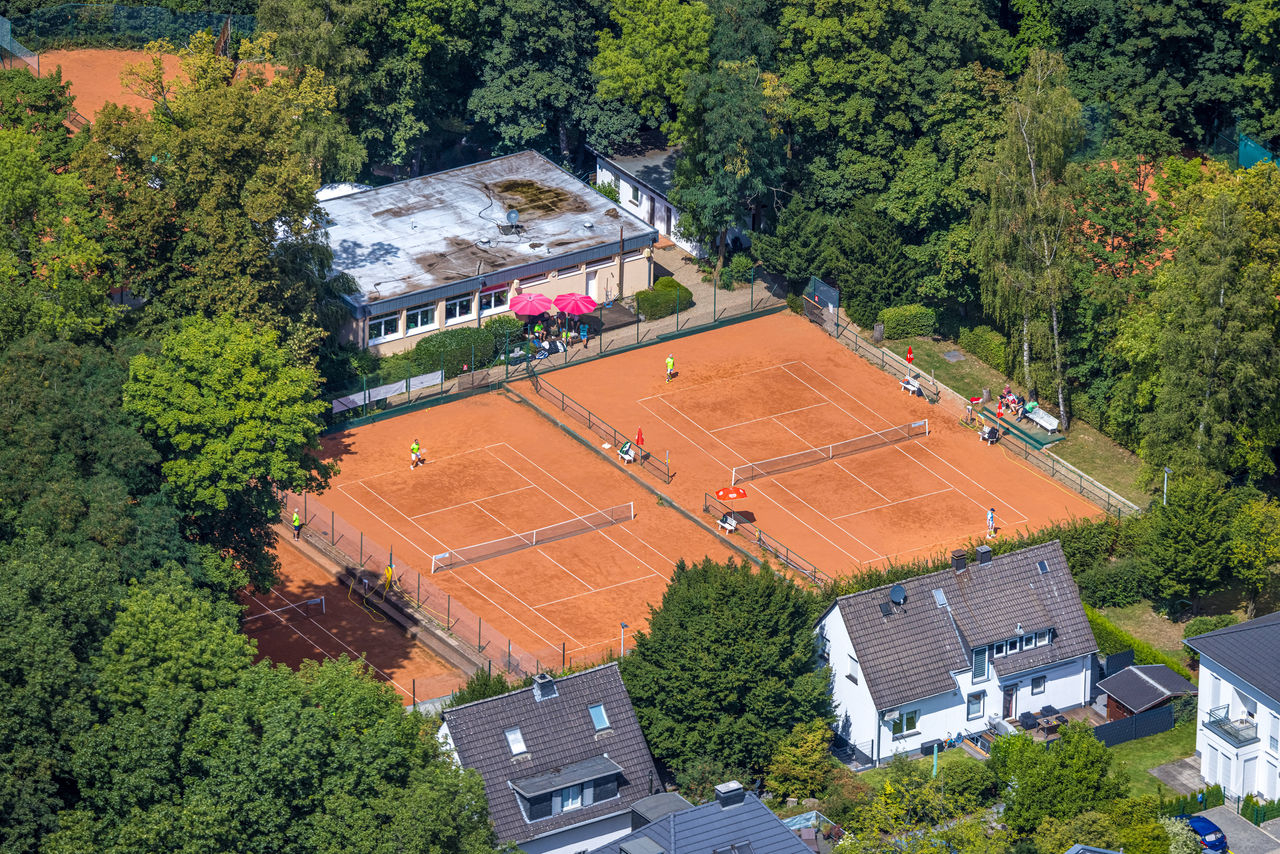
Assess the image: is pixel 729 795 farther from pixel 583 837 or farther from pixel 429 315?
pixel 429 315

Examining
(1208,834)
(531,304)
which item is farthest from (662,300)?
(1208,834)

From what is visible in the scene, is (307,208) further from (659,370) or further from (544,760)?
(544,760)

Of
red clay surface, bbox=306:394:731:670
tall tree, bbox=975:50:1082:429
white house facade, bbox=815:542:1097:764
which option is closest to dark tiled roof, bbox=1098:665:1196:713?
white house facade, bbox=815:542:1097:764

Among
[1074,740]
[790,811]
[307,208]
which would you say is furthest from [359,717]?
[307,208]

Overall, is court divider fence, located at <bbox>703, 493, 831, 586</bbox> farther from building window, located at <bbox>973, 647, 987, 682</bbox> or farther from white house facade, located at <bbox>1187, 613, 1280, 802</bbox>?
white house facade, located at <bbox>1187, 613, 1280, 802</bbox>

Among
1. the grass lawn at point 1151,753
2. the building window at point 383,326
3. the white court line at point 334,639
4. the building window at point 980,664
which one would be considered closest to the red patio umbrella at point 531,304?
the building window at point 383,326
